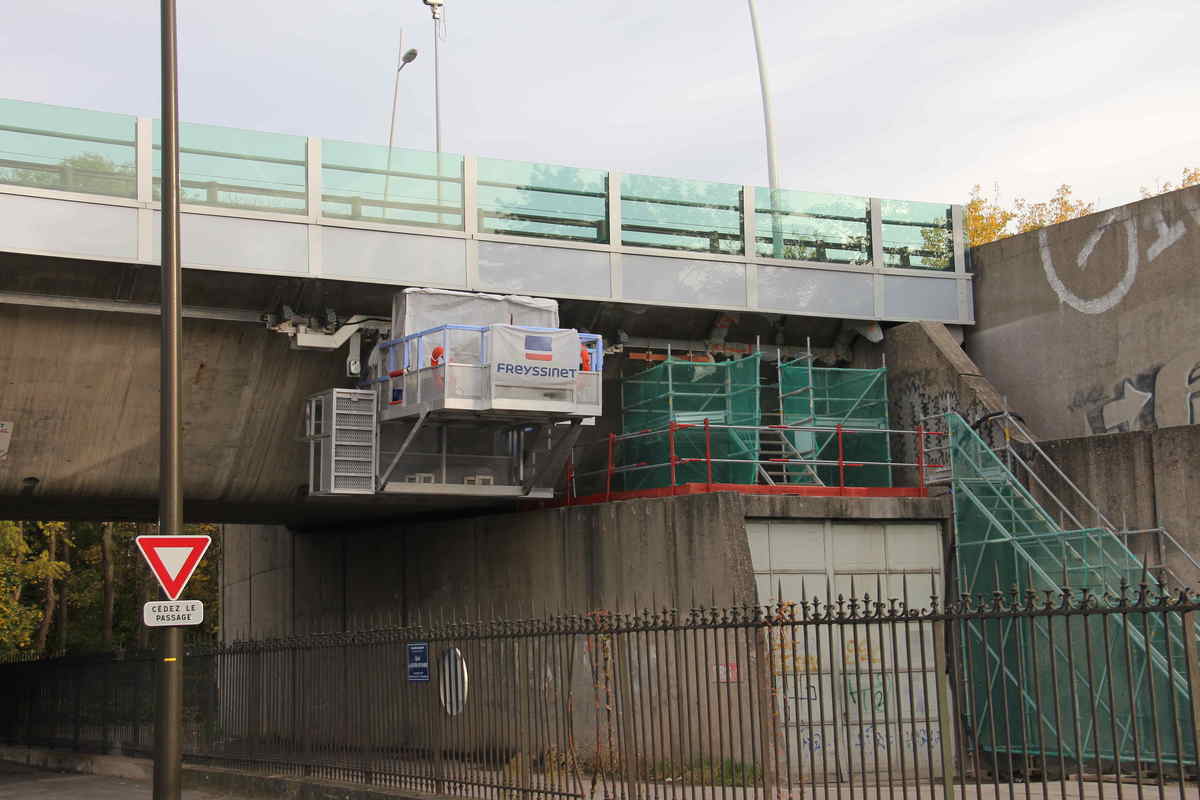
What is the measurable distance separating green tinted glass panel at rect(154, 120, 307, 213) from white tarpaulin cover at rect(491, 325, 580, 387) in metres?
3.78

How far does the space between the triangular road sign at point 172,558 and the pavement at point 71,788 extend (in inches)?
279

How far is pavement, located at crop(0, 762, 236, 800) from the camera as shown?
1938cm

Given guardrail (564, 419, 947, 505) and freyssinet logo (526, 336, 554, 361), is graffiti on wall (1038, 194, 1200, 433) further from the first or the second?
freyssinet logo (526, 336, 554, 361)

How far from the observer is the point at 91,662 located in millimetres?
25328

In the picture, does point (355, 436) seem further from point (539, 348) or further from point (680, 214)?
point (680, 214)

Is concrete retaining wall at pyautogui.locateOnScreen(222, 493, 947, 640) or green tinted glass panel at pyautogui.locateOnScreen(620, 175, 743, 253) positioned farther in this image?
green tinted glass panel at pyautogui.locateOnScreen(620, 175, 743, 253)

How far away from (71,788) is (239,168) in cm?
1000

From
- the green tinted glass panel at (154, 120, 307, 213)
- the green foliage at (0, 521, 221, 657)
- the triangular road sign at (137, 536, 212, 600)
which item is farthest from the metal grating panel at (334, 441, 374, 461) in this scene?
the green foliage at (0, 521, 221, 657)

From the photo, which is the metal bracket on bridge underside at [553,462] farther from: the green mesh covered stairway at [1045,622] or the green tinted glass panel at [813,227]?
the green mesh covered stairway at [1045,622]

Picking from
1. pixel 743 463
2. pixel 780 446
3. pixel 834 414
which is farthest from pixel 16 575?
pixel 834 414

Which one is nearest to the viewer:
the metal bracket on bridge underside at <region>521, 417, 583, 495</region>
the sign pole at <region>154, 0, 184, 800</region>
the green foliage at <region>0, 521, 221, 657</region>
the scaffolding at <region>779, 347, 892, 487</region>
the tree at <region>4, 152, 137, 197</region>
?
the sign pole at <region>154, 0, 184, 800</region>

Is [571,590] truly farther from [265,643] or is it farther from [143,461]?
[143,461]

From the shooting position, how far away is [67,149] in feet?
61.1

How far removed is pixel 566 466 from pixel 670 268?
151 inches
